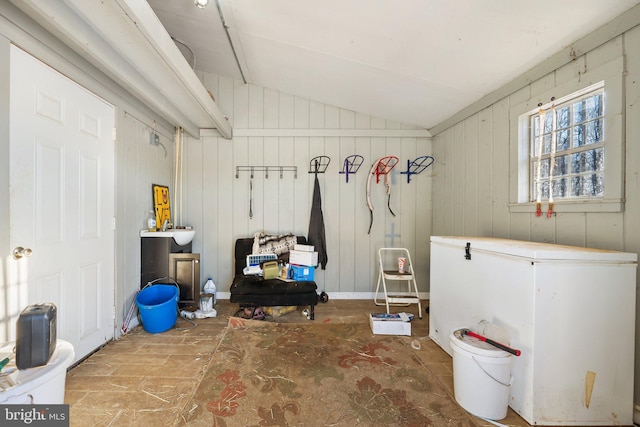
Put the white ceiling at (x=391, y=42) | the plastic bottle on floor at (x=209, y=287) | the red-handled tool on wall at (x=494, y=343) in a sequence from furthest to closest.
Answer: the plastic bottle on floor at (x=209, y=287), the white ceiling at (x=391, y=42), the red-handled tool on wall at (x=494, y=343)

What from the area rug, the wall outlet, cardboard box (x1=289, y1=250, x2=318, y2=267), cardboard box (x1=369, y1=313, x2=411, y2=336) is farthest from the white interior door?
cardboard box (x1=369, y1=313, x2=411, y2=336)


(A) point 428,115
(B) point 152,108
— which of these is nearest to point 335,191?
(A) point 428,115

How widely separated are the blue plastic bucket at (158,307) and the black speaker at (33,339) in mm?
1507

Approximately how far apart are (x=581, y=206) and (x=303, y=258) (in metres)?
2.44

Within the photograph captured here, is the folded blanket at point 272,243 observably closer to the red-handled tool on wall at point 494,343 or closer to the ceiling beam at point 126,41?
the ceiling beam at point 126,41

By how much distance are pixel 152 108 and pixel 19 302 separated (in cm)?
211

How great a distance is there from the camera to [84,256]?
201 cm

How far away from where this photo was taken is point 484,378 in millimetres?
1441

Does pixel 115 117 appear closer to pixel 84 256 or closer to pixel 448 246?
pixel 84 256

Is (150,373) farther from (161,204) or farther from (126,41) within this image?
(126,41)

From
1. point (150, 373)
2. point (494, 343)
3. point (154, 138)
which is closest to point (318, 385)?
point (494, 343)

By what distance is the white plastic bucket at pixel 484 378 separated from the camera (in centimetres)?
141

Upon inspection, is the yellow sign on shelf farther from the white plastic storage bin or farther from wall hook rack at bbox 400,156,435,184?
wall hook rack at bbox 400,156,435,184

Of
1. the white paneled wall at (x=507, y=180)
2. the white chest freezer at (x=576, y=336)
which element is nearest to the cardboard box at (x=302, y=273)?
the white paneled wall at (x=507, y=180)
